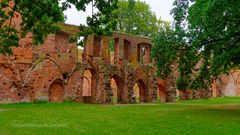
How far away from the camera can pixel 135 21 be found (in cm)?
5028

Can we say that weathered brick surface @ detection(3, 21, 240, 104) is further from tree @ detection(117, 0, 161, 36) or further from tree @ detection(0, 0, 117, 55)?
tree @ detection(0, 0, 117, 55)

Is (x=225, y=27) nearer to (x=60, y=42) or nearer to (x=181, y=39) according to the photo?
(x=181, y=39)

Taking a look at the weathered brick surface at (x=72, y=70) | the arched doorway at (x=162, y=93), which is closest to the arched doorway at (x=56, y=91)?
the weathered brick surface at (x=72, y=70)

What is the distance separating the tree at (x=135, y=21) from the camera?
4966 centimetres

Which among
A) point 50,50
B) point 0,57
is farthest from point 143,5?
point 0,57

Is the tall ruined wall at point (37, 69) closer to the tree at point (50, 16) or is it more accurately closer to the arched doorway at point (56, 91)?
the arched doorway at point (56, 91)

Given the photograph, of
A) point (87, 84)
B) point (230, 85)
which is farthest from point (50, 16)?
point (230, 85)

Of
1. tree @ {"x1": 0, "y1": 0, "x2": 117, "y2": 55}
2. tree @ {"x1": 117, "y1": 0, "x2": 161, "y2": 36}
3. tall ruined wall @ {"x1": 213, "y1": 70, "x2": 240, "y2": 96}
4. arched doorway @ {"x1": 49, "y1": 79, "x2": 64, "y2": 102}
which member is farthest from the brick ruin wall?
tall ruined wall @ {"x1": 213, "y1": 70, "x2": 240, "y2": 96}

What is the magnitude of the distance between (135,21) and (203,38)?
33709 millimetres

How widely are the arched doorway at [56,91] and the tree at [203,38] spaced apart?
10.4 meters

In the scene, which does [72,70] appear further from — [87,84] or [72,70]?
[87,84]

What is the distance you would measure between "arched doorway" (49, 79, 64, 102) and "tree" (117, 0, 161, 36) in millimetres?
22527

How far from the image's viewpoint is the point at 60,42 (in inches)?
1129

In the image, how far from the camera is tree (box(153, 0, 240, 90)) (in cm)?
1460
